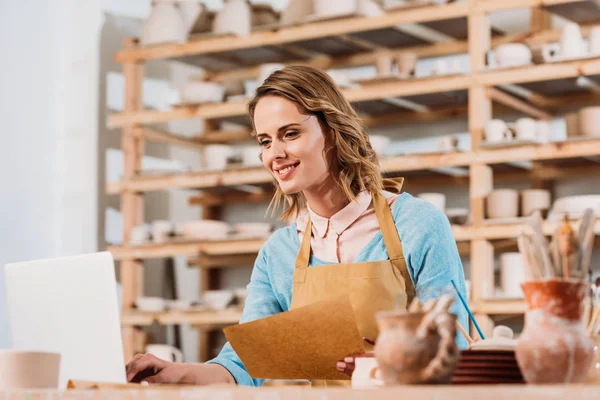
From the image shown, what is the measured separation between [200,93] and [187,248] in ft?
2.24

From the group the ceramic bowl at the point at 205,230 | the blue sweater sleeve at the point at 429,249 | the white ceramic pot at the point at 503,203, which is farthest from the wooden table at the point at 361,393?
the ceramic bowl at the point at 205,230

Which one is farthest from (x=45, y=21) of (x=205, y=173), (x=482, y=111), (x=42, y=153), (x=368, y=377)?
(x=368, y=377)

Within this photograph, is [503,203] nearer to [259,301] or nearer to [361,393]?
[259,301]

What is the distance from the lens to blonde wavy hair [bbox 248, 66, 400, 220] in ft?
6.56

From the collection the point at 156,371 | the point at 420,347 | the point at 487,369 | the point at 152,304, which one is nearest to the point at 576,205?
the point at 152,304

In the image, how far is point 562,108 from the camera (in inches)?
153

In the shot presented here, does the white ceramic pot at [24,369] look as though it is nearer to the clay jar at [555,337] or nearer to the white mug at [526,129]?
the clay jar at [555,337]

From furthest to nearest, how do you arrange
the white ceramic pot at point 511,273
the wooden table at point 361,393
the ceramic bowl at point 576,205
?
the white ceramic pot at point 511,273 → the ceramic bowl at point 576,205 → the wooden table at point 361,393

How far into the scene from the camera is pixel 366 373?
1211mm

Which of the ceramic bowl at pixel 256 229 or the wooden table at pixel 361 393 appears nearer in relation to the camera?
the wooden table at pixel 361 393

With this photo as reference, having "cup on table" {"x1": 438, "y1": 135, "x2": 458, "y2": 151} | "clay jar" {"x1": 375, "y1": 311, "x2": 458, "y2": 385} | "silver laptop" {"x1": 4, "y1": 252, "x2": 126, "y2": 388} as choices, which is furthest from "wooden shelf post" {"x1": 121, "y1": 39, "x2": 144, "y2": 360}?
"clay jar" {"x1": 375, "y1": 311, "x2": 458, "y2": 385}

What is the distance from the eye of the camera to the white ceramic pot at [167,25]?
169 inches

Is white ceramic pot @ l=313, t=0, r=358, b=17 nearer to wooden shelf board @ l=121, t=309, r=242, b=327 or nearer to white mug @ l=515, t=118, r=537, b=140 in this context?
white mug @ l=515, t=118, r=537, b=140

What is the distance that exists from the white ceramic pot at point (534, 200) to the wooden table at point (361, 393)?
8.96 feet
